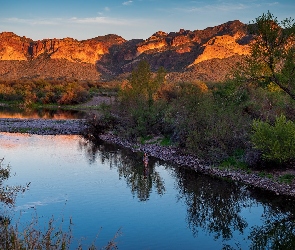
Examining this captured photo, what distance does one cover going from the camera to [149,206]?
58.0 ft

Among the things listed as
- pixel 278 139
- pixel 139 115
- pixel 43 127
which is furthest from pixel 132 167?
pixel 43 127

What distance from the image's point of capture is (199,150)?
26.2 metres

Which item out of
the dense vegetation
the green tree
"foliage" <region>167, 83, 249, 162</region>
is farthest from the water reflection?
"foliage" <region>167, 83, 249, 162</region>

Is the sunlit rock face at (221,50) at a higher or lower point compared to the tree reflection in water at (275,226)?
higher

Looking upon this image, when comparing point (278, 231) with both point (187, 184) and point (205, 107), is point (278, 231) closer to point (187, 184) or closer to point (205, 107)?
point (187, 184)

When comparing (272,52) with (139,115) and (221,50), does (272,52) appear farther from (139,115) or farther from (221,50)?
(221,50)

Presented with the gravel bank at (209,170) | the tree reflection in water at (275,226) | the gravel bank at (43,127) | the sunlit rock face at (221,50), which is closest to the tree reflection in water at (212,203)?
the tree reflection in water at (275,226)

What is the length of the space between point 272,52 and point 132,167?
1199 centimetres

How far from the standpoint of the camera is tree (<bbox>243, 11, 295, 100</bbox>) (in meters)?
17.0

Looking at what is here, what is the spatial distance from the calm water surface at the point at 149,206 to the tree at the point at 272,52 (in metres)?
5.72

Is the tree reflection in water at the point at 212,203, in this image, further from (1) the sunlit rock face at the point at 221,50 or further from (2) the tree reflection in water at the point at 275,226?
(1) the sunlit rock face at the point at 221,50

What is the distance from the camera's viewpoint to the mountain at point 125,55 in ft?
348

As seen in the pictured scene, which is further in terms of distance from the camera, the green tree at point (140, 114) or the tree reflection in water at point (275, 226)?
the green tree at point (140, 114)

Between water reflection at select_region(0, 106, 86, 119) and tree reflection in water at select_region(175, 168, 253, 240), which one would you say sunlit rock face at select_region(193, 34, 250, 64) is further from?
tree reflection in water at select_region(175, 168, 253, 240)
